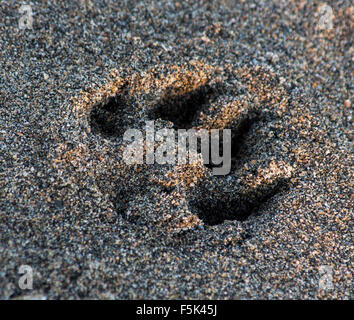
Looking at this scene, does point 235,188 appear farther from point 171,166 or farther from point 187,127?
point 187,127

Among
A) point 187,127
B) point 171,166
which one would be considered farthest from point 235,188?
point 187,127

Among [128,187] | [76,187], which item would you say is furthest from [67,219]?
[128,187]

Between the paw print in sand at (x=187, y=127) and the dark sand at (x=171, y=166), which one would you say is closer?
the dark sand at (x=171, y=166)

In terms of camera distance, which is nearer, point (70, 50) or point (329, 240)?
point (329, 240)

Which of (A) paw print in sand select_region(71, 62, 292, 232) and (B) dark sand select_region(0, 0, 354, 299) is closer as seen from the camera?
(B) dark sand select_region(0, 0, 354, 299)

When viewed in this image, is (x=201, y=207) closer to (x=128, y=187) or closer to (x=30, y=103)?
(x=128, y=187)

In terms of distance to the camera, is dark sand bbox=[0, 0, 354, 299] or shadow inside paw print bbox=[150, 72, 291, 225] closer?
dark sand bbox=[0, 0, 354, 299]
